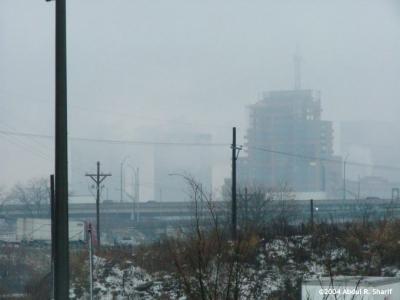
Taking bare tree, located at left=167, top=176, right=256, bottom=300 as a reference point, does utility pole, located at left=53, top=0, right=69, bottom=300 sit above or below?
above

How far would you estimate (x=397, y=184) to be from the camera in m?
195

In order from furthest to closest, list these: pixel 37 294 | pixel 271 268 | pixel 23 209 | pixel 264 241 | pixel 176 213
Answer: pixel 176 213 → pixel 23 209 → pixel 264 241 → pixel 271 268 → pixel 37 294

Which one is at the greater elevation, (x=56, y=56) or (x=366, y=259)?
(x=56, y=56)

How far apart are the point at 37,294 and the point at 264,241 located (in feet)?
36.5

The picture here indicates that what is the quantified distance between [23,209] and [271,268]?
6695 centimetres

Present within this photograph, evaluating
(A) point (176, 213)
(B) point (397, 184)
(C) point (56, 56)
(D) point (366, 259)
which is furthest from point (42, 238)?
(B) point (397, 184)

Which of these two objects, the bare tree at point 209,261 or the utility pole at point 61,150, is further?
the bare tree at point 209,261

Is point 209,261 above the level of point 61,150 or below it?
below

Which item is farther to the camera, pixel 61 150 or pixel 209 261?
pixel 209 261

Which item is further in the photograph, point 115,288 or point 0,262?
point 0,262

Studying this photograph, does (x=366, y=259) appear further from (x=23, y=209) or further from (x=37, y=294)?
(x=23, y=209)

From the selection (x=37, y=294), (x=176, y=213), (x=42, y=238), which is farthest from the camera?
(x=176, y=213)

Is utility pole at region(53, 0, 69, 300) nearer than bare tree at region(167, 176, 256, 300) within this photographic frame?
Yes

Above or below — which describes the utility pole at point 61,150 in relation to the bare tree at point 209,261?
above
